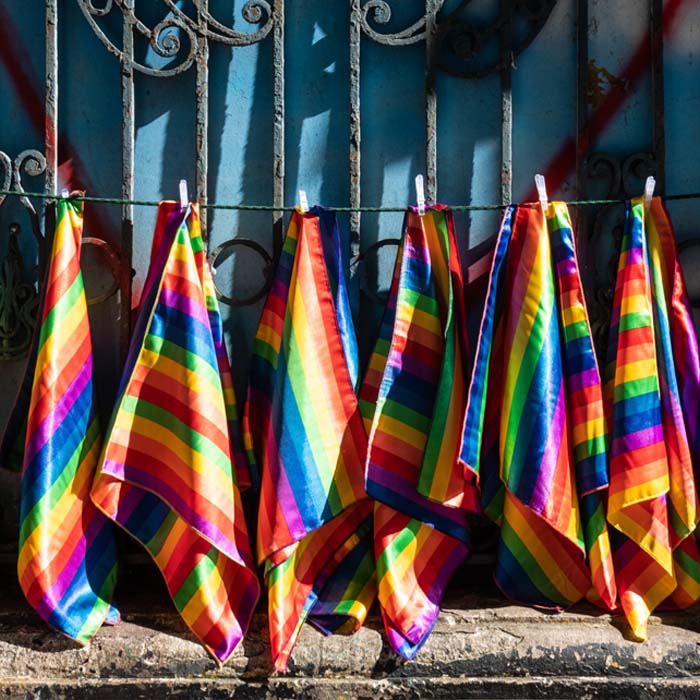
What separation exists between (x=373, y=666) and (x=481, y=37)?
68.4 inches

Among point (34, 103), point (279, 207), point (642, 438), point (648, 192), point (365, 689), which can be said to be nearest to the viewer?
point (365, 689)

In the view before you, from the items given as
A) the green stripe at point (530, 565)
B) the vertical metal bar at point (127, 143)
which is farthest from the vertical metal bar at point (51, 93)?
the green stripe at point (530, 565)

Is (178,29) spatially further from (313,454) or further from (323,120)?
(313,454)

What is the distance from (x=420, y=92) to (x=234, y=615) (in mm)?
1539

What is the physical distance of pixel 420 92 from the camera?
2803 millimetres

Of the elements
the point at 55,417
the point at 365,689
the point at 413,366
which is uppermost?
the point at 413,366

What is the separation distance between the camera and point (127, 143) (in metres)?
2.75

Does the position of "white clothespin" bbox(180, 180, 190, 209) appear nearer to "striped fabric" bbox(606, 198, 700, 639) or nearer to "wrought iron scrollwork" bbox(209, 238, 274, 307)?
"wrought iron scrollwork" bbox(209, 238, 274, 307)

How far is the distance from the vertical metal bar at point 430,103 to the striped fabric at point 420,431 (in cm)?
18

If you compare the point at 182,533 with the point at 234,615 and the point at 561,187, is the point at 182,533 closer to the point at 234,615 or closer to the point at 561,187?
the point at 234,615

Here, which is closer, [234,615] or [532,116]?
[234,615]

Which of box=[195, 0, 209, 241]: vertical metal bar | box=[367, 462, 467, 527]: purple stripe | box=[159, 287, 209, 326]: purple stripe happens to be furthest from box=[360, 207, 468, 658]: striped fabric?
box=[195, 0, 209, 241]: vertical metal bar

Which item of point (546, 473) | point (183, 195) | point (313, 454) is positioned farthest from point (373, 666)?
point (183, 195)

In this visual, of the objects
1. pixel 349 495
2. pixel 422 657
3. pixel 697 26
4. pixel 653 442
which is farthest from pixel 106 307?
pixel 697 26
